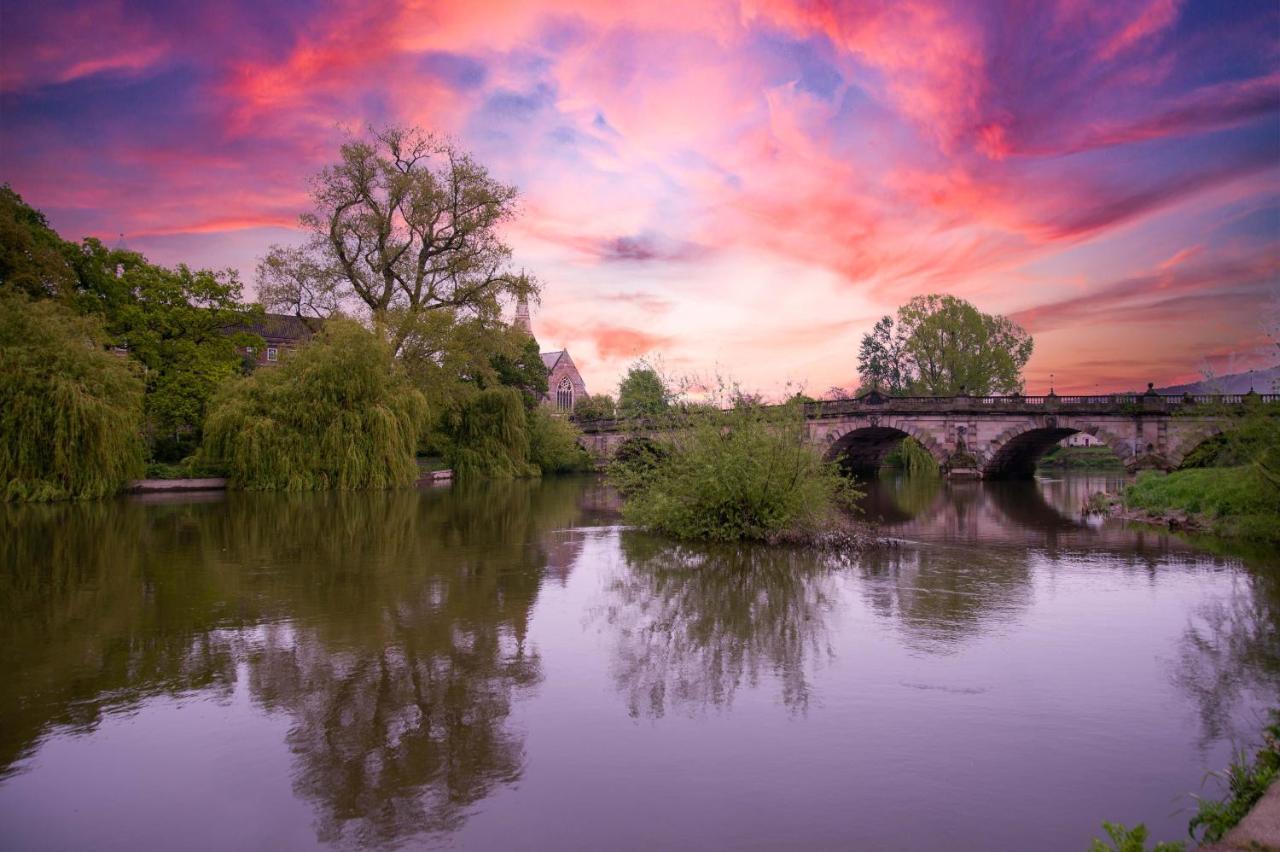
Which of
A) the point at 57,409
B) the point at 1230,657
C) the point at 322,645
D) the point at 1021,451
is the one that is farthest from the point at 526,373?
the point at 1230,657

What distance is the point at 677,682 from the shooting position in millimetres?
6574

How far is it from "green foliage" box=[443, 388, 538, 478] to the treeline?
3.1 inches

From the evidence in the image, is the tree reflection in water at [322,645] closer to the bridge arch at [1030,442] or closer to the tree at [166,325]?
the tree at [166,325]

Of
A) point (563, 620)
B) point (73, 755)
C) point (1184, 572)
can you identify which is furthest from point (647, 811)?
point (1184, 572)

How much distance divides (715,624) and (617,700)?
101 inches

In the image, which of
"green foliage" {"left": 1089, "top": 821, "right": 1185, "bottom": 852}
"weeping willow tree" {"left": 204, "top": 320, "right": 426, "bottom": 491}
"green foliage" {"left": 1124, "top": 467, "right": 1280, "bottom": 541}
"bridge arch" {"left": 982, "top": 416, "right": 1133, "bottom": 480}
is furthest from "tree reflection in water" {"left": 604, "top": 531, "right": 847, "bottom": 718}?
"bridge arch" {"left": 982, "top": 416, "right": 1133, "bottom": 480}

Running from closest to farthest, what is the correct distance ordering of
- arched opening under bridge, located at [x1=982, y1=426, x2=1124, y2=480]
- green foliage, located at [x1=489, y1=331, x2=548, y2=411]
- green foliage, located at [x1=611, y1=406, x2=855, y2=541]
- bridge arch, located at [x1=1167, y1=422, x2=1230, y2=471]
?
1. green foliage, located at [x1=611, y1=406, x2=855, y2=541]
2. bridge arch, located at [x1=1167, y1=422, x2=1230, y2=471]
3. arched opening under bridge, located at [x1=982, y1=426, x2=1124, y2=480]
4. green foliage, located at [x1=489, y1=331, x2=548, y2=411]

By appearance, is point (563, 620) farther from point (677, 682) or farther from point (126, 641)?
point (126, 641)

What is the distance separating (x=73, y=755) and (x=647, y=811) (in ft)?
11.2

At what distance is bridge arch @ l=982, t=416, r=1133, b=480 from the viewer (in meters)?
36.9

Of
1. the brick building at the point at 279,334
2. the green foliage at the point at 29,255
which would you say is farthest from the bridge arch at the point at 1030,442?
the green foliage at the point at 29,255

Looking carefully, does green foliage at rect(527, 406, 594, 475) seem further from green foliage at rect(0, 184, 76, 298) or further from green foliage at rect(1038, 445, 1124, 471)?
green foliage at rect(1038, 445, 1124, 471)

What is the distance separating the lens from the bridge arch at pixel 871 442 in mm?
42656

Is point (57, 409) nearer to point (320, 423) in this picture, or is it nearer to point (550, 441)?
point (320, 423)
